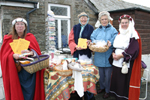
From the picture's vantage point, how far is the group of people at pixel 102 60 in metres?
2.20

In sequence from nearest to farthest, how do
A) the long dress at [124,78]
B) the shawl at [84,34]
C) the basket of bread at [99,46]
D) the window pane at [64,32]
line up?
the long dress at [124,78]
the basket of bread at [99,46]
the shawl at [84,34]
the window pane at [64,32]

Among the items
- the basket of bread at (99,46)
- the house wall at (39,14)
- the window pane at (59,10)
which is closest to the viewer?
the basket of bread at (99,46)

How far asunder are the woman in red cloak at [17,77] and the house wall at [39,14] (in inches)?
104

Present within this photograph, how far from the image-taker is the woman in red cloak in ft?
7.05

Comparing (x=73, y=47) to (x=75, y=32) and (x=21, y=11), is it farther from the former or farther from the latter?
(x=21, y=11)

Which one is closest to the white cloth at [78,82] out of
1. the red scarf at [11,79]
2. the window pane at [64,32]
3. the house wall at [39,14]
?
the red scarf at [11,79]

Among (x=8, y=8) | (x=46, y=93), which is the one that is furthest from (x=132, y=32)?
(x=8, y=8)

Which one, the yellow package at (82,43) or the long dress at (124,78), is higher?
the yellow package at (82,43)

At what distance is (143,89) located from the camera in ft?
13.1

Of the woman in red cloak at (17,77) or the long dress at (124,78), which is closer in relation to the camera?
the woman in red cloak at (17,77)

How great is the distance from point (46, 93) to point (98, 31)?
1.92 metres

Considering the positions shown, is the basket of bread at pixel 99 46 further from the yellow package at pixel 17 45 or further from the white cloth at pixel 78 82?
the yellow package at pixel 17 45

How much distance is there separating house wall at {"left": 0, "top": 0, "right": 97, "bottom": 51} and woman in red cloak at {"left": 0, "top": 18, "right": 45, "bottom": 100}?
2.64 meters

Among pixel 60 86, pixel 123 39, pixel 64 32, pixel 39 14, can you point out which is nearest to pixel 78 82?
pixel 60 86
